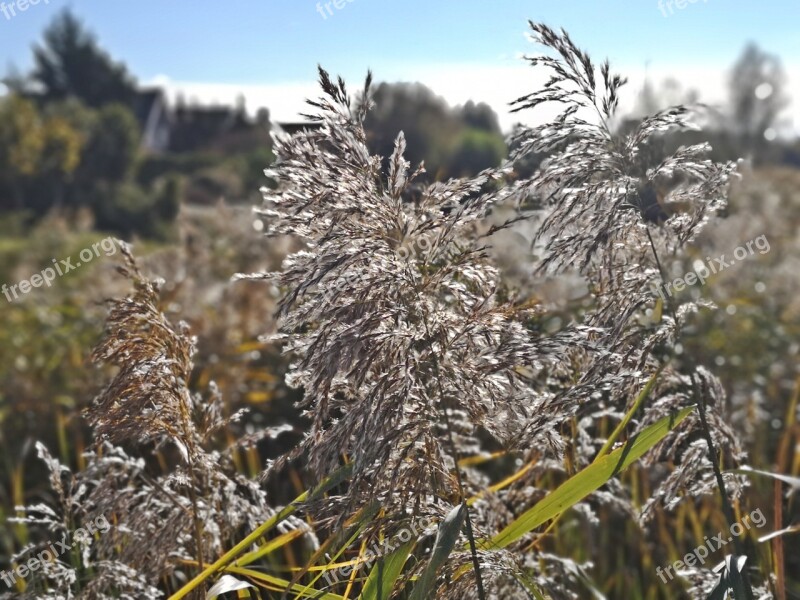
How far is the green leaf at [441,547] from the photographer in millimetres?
1473

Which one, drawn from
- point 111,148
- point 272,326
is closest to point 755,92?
point 111,148

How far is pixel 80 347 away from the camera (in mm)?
6137

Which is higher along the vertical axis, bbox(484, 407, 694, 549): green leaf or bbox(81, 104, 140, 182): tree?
bbox(81, 104, 140, 182): tree

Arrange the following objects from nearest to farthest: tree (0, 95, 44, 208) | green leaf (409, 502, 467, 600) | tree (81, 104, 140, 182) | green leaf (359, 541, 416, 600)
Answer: green leaf (409, 502, 467, 600), green leaf (359, 541, 416, 600), tree (0, 95, 44, 208), tree (81, 104, 140, 182)

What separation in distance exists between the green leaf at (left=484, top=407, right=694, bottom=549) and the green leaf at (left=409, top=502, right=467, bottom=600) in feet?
0.62

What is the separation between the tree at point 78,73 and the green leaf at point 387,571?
6731 cm

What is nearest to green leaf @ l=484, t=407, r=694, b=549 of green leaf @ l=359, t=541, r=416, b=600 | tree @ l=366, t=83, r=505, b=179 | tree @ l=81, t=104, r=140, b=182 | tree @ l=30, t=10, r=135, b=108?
green leaf @ l=359, t=541, r=416, b=600

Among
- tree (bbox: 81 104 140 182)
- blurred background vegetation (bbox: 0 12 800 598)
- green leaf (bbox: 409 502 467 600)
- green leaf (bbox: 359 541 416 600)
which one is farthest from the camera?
tree (bbox: 81 104 140 182)

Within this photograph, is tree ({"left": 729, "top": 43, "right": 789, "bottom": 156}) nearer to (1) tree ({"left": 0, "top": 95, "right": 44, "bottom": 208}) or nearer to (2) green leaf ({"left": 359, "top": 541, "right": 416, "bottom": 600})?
(1) tree ({"left": 0, "top": 95, "right": 44, "bottom": 208})

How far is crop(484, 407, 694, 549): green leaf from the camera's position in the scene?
1.62 metres

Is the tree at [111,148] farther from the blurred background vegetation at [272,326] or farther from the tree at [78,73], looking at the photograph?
the blurred background vegetation at [272,326]

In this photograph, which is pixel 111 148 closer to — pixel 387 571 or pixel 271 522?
pixel 271 522

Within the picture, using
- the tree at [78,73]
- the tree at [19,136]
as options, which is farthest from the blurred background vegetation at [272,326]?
the tree at [78,73]

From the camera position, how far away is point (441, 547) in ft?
4.84
